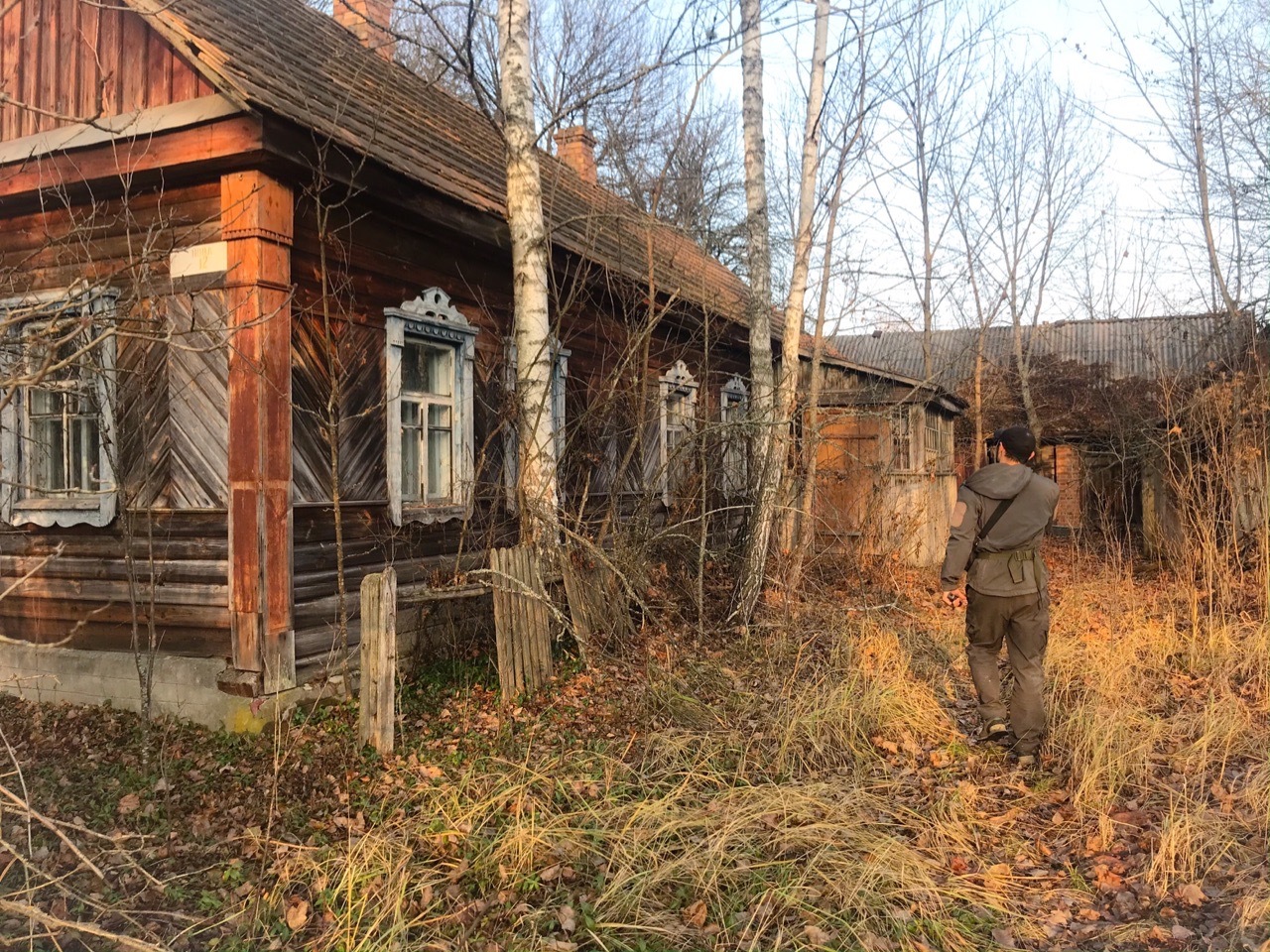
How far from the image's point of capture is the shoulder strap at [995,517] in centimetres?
495

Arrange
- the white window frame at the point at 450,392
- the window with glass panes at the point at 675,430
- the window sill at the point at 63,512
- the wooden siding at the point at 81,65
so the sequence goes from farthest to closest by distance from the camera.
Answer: the window with glass panes at the point at 675,430 < the white window frame at the point at 450,392 < the window sill at the point at 63,512 < the wooden siding at the point at 81,65

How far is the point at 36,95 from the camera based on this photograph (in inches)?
267

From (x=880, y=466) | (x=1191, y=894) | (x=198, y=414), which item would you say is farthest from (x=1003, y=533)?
(x=198, y=414)

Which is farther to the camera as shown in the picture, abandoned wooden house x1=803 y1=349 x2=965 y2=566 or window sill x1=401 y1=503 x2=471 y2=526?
abandoned wooden house x1=803 y1=349 x2=965 y2=566

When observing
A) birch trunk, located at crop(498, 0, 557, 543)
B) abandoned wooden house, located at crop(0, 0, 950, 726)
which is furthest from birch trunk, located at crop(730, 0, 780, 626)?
birch trunk, located at crop(498, 0, 557, 543)

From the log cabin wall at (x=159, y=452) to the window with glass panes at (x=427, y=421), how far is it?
1562 mm

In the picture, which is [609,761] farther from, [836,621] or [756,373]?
[756,373]

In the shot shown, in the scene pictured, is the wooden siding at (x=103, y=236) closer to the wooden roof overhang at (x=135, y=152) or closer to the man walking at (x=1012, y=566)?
the wooden roof overhang at (x=135, y=152)

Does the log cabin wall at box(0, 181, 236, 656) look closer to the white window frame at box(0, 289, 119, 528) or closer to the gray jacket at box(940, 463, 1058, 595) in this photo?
the white window frame at box(0, 289, 119, 528)

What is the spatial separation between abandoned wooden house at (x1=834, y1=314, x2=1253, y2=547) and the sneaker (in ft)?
28.5

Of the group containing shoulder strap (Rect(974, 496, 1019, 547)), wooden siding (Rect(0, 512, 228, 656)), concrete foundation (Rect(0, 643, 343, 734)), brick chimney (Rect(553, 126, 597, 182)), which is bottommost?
concrete foundation (Rect(0, 643, 343, 734))

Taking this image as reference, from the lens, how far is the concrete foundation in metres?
5.56

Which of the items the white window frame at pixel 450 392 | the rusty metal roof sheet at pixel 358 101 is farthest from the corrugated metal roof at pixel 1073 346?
the white window frame at pixel 450 392

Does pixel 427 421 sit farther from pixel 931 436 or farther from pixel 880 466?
pixel 931 436
